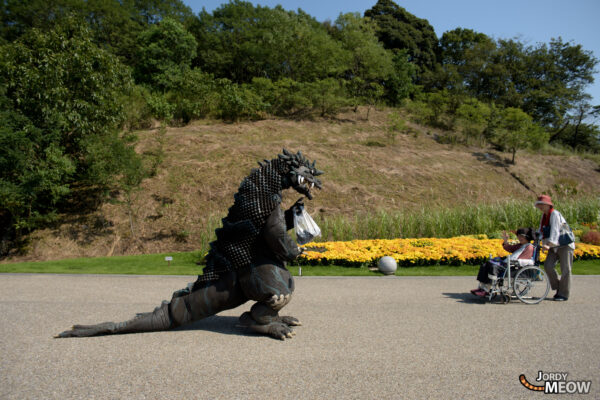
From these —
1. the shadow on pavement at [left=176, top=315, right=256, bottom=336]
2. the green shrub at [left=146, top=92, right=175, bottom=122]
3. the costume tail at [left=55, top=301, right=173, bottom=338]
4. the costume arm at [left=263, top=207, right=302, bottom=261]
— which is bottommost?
the shadow on pavement at [left=176, top=315, right=256, bottom=336]

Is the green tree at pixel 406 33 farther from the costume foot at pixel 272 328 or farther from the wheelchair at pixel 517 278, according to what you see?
the costume foot at pixel 272 328

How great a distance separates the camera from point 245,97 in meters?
23.8

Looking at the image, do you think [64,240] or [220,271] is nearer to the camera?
[220,271]

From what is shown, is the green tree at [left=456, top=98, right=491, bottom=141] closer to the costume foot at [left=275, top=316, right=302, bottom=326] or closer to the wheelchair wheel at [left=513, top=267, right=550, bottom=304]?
the wheelchair wheel at [left=513, top=267, right=550, bottom=304]

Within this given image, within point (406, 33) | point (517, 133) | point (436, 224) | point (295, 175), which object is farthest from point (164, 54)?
point (295, 175)

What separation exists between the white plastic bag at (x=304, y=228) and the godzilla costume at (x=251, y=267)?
0.30 feet

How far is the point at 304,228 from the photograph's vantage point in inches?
167

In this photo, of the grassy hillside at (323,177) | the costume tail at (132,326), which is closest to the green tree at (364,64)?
→ the grassy hillside at (323,177)

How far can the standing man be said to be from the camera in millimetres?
5688

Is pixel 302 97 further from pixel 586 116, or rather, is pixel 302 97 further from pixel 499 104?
pixel 586 116

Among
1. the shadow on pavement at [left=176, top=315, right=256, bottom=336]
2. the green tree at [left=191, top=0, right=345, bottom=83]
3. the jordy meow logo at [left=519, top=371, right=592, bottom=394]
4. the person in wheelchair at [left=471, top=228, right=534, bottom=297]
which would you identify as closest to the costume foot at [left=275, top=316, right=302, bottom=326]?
the shadow on pavement at [left=176, top=315, right=256, bottom=336]

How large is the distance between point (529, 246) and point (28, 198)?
14.4 m

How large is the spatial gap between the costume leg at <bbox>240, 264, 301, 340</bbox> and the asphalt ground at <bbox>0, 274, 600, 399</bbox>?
140 millimetres

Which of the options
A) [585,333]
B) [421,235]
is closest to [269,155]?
[421,235]
